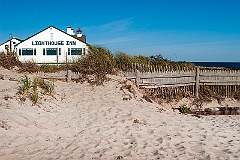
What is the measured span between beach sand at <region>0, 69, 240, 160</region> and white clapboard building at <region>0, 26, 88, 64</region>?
22.4 metres

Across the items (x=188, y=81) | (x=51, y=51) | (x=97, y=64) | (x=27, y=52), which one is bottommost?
(x=188, y=81)

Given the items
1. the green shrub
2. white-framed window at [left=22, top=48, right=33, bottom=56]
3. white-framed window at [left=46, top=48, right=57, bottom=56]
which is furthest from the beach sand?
white-framed window at [left=22, top=48, right=33, bottom=56]

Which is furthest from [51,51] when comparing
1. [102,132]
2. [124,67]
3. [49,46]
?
[102,132]

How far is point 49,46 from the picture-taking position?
32.3 metres

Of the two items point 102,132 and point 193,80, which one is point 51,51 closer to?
point 193,80

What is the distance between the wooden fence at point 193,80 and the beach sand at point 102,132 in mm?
2117

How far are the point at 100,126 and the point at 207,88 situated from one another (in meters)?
7.35

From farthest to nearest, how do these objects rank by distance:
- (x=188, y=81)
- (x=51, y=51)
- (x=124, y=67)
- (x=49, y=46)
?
(x=51, y=51) < (x=49, y=46) < (x=124, y=67) < (x=188, y=81)

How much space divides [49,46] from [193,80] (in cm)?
2284

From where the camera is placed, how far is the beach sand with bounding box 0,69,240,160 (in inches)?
217

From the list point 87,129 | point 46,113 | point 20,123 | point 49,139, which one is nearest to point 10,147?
point 49,139

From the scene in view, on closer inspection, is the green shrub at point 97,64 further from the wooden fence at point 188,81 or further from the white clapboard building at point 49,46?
the white clapboard building at point 49,46

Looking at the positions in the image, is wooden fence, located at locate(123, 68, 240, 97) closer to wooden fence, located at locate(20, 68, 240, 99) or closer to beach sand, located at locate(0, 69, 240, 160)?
wooden fence, located at locate(20, 68, 240, 99)

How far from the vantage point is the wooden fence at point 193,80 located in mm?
12711
